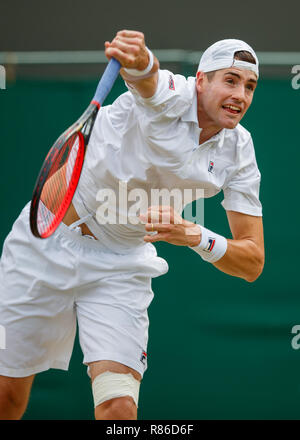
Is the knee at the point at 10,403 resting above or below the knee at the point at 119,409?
above

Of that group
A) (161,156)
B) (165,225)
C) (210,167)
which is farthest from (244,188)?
(165,225)

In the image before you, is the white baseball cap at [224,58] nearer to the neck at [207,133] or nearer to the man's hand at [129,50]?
the neck at [207,133]

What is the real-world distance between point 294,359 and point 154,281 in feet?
3.00

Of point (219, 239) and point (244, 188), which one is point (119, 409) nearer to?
point (219, 239)

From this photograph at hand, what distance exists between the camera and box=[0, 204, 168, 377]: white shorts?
121 inches

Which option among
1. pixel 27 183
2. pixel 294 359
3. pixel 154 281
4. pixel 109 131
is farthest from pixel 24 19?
pixel 294 359

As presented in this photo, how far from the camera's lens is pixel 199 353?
14.2 feet

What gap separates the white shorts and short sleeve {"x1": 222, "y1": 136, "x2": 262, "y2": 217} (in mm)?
442

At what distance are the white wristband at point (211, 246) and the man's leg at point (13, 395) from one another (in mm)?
983

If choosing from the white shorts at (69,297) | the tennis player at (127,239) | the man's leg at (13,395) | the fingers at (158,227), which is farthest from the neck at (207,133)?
the man's leg at (13,395)

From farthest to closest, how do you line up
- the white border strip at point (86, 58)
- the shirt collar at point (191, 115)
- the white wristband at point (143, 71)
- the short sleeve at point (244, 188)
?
the white border strip at point (86, 58) → the short sleeve at point (244, 188) → the shirt collar at point (191, 115) → the white wristband at point (143, 71)

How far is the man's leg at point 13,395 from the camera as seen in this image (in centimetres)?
321

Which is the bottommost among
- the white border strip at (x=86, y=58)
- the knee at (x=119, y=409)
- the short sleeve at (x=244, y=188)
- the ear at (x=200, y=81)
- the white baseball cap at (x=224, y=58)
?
the knee at (x=119, y=409)

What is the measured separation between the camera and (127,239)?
10.4 ft
